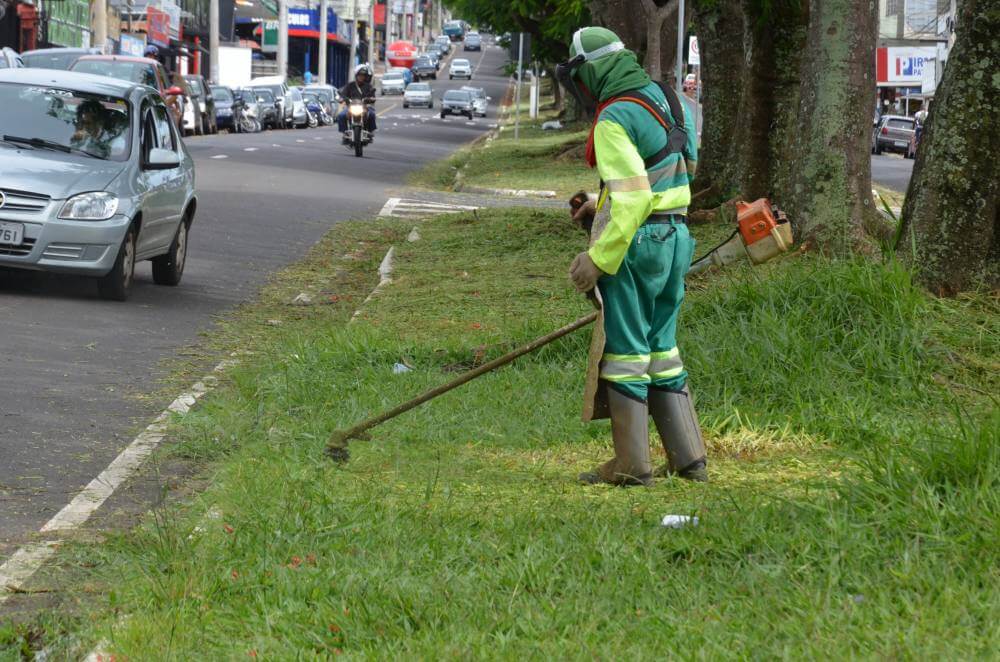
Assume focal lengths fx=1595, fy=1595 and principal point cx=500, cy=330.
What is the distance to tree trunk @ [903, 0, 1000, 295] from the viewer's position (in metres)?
8.84

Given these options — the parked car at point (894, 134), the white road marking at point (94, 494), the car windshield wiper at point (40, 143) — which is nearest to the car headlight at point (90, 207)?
the car windshield wiper at point (40, 143)

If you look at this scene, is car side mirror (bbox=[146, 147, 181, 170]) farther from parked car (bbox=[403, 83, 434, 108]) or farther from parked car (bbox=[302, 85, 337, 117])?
parked car (bbox=[403, 83, 434, 108])

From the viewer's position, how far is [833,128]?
1059 centimetres

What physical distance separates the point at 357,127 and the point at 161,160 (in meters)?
22.0

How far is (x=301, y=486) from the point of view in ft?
19.4

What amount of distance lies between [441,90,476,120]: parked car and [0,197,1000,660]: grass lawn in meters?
64.7

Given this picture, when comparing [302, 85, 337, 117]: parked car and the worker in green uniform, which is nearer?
the worker in green uniform

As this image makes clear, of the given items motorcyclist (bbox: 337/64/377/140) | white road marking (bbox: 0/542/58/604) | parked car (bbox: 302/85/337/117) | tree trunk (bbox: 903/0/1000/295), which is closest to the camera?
white road marking (bbox: 0/542/58/604)

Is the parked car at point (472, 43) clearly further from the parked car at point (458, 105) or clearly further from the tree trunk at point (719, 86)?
the tree trunk at point (719, 86)

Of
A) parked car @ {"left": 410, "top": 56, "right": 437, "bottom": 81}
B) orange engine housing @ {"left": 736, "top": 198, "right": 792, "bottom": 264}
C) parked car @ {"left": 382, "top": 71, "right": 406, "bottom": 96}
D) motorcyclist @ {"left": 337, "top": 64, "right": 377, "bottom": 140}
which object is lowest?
orange engine housing @ {"left": 736, "top": 198, "right": 792, "bottom": 264}

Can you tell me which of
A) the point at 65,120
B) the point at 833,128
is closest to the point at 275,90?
the point at 65,120

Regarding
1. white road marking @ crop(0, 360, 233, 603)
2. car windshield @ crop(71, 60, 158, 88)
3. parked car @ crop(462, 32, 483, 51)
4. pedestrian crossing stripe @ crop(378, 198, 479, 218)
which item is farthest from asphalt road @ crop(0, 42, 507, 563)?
parked car @ crop(462, 32, 483, 51)

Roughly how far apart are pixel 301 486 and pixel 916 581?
2430 millimetres

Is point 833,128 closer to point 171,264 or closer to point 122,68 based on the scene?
point 171,264
